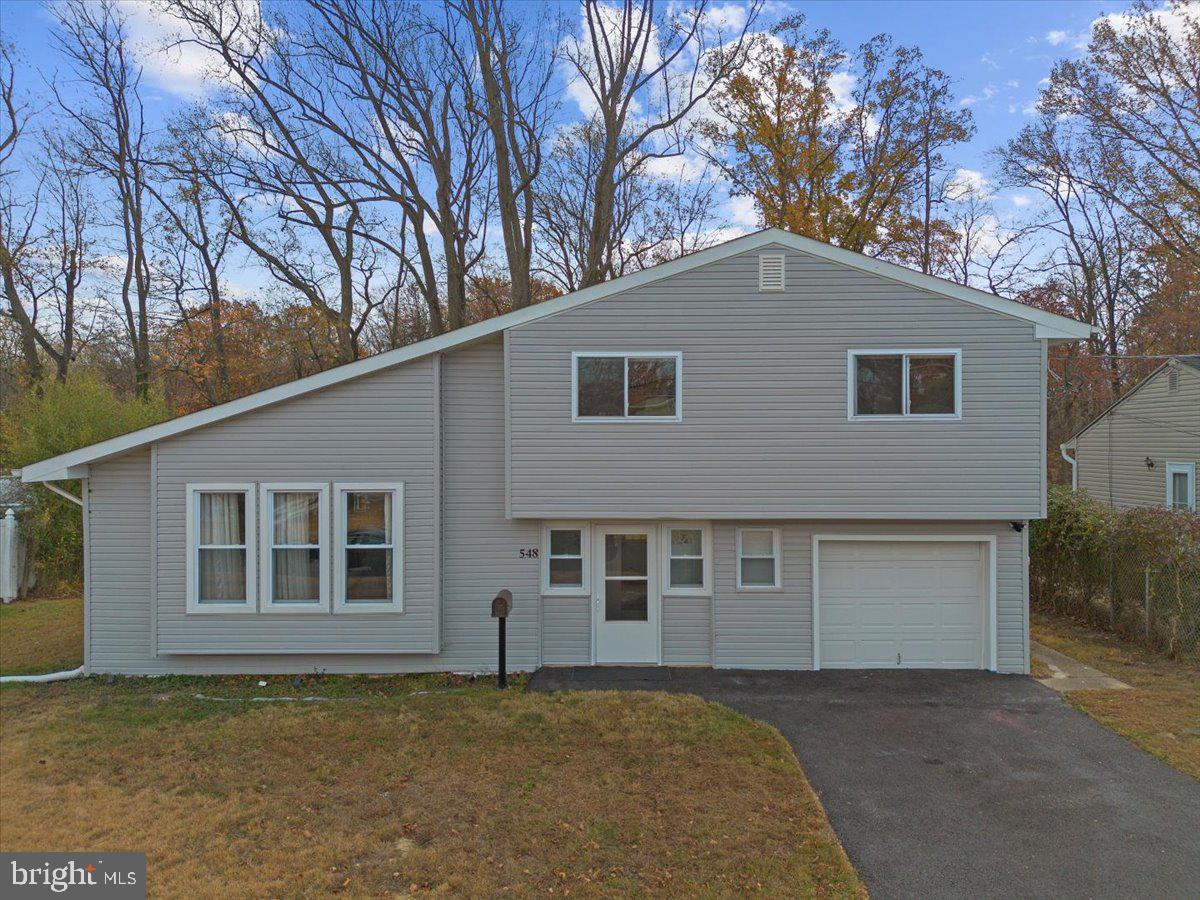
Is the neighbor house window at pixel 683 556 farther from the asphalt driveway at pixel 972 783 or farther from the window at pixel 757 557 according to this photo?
the asphalt driveway at pixel 972 783

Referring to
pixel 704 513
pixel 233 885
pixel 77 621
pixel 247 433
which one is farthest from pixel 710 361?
pixel 77 621

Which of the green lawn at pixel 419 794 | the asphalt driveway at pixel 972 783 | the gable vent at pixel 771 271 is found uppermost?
the gable vent at pixel 771 271

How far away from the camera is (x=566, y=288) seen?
2189 centimetres

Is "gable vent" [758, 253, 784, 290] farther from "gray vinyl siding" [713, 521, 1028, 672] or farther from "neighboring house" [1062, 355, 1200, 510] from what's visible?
"neighboring house" [1062, 355, 1200, 510]

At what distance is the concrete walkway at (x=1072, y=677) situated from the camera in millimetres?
8391

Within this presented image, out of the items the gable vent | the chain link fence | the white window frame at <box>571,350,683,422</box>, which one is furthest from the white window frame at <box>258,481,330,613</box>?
the chain link fence

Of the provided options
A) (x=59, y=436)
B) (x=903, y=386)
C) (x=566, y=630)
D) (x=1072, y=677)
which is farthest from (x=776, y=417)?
(x=59, y=436)

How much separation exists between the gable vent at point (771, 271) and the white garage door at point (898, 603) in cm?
361

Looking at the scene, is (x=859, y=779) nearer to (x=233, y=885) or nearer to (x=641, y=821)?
(x=641, y=821)

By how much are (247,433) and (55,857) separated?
18.2 ft

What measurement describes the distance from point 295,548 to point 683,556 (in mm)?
5279

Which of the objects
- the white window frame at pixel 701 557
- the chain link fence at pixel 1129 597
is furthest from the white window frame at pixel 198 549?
the chain link fence at pixel 1129 597

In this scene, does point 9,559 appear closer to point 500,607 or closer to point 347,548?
point 347,548

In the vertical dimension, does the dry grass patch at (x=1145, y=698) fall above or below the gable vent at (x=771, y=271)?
below
